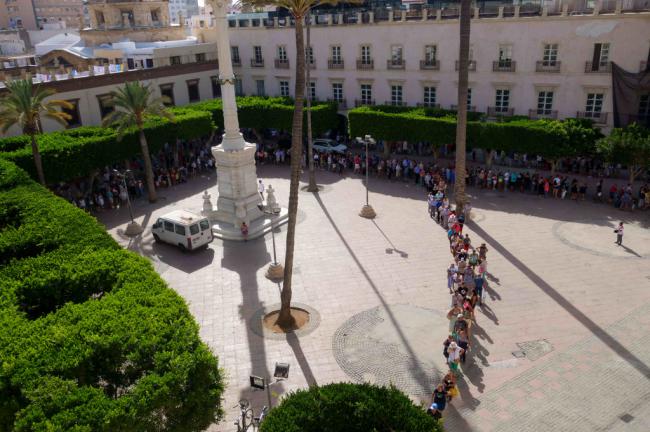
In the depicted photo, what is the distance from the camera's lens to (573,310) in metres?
18.9

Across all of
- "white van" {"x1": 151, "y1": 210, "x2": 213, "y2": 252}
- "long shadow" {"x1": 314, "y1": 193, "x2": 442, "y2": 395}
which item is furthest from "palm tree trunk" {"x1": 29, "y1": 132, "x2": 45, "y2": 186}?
"long shadow" {"x1": 314, "y1": 193, "x2": 442, "y2": 395}

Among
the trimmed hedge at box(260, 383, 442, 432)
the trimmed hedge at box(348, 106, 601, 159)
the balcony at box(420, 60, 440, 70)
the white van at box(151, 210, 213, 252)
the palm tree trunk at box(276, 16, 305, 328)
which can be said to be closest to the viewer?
the trimmed hedge at box(260, 383, 442, 432)

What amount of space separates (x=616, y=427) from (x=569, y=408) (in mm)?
1143

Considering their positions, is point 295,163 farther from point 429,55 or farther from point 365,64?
point 365,64

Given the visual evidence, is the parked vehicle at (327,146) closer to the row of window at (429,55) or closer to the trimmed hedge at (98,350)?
the row of window at (429,55)

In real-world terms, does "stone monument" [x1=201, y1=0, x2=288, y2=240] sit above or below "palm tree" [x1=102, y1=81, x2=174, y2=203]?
below

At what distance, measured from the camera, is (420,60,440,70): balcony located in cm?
3994

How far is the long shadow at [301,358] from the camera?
630 inches

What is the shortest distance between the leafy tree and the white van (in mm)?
21642

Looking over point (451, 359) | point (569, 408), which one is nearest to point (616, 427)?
point (569, 408)

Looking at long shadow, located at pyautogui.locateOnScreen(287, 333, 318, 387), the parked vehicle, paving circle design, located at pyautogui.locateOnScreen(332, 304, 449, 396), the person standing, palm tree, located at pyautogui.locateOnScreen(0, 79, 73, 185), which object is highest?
palm tree, located at pyautogui.locateOnScreen(0, 79, 73, 185)

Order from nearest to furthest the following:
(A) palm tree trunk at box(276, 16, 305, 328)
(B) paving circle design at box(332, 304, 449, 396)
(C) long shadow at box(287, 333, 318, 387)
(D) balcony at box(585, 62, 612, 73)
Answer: (B) paving circle design at box(332, 304, 449, 396) < (C) long shadow at box(287, 333, 318, 387) < (A) palm tree trunk at box(276, 16, 305, 328) < (D) balcony at box(585, 62, 612, 73)

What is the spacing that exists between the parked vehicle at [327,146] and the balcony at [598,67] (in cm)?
1729

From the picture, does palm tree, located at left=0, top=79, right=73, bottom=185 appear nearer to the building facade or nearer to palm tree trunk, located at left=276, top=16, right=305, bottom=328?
the building facade
